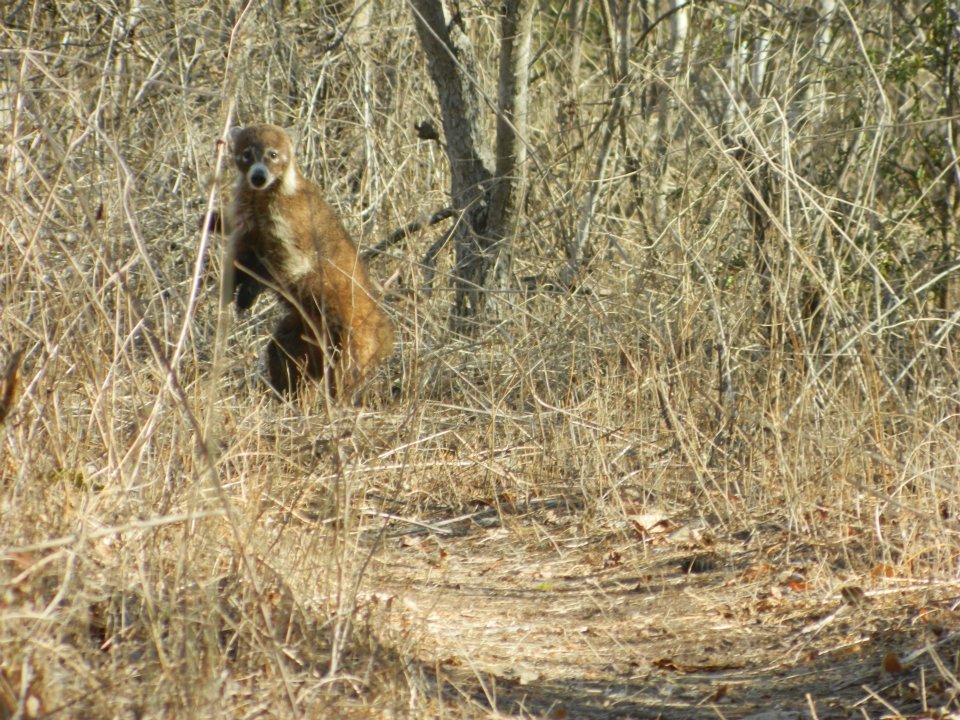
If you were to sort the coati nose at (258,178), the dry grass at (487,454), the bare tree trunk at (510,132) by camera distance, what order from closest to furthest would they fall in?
the dry grass at (487,454), the coati nose at (258,178), the bare tree trunk at (510,132)

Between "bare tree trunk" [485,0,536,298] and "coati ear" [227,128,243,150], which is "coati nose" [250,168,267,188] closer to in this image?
"coati ear" [227,128,243,150]

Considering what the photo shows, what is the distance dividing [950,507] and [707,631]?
0.99 meters

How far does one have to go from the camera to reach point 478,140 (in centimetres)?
802

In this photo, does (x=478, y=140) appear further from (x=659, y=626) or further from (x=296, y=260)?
(x=659, y=626)

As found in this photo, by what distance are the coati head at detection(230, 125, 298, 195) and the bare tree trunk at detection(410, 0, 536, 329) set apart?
1.18m

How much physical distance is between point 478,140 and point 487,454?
120 inches

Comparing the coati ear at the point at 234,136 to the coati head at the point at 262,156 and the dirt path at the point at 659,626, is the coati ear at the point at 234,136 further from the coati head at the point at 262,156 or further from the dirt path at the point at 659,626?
the dirt path at the point at 659,626

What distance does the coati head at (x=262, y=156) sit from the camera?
23.1ft

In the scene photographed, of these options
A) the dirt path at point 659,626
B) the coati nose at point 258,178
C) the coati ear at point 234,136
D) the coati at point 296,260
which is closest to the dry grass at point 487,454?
the dirt path at point 659,626

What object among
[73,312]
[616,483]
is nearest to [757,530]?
[616,483]

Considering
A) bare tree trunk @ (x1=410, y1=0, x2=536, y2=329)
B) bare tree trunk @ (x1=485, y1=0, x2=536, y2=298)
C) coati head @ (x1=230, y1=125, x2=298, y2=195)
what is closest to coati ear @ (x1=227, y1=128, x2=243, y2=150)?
coati head @ (x1=230, y1=125, x2=298, y2=195)

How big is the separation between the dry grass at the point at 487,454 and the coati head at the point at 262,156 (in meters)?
0.52

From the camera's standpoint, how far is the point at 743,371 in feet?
19.0

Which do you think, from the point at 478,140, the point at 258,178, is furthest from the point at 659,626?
the point at 478,140
